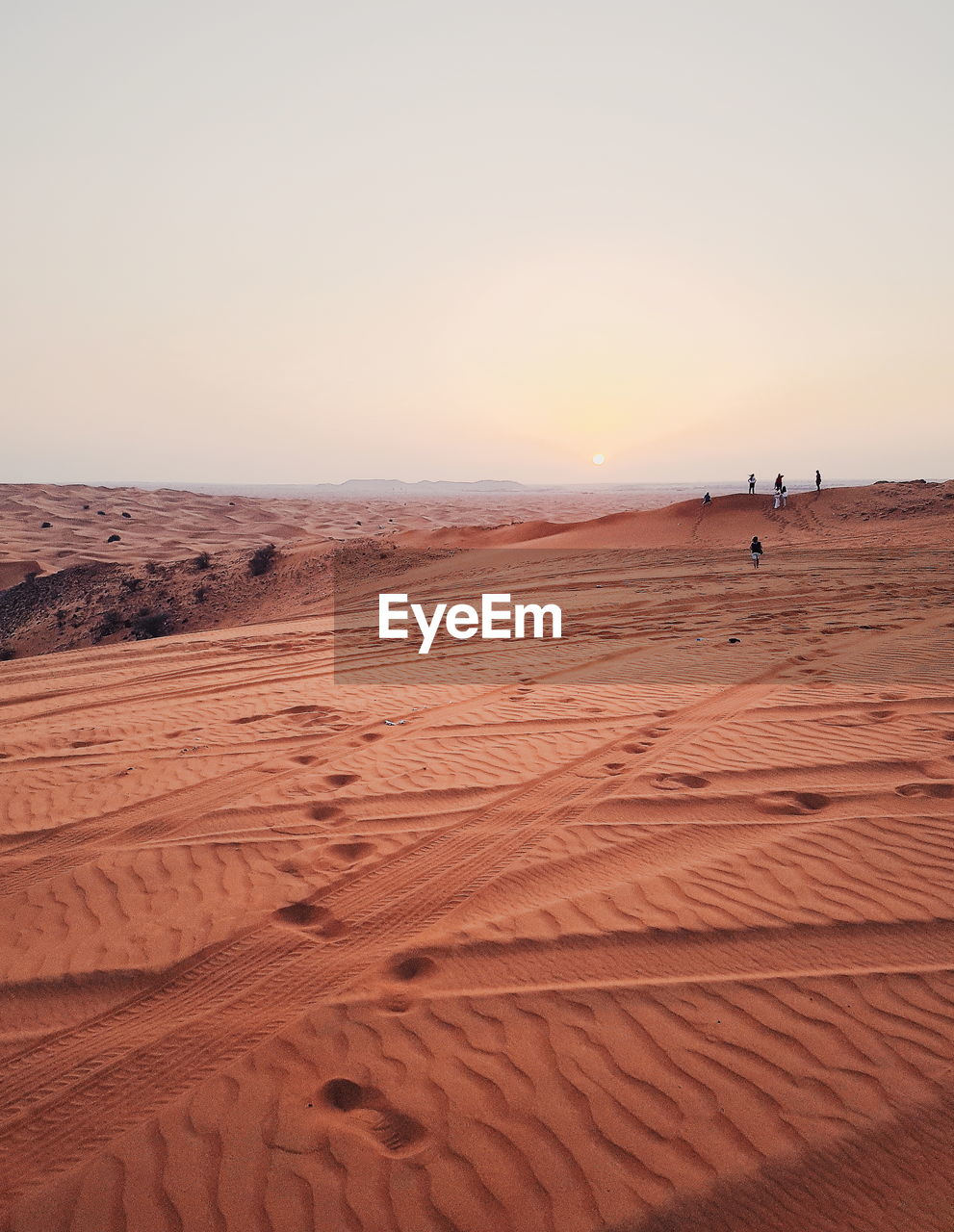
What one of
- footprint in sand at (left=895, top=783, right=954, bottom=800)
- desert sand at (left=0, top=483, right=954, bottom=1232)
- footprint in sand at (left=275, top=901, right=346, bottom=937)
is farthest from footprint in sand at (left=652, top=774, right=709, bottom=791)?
footprint in sand at (left=275, top=901, right=346, bottom=937)

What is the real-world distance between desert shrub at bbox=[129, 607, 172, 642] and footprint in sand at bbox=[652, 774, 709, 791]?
1652cm

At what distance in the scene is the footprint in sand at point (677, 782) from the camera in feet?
16.7

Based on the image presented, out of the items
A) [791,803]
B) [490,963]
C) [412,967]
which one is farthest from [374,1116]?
[791,803]

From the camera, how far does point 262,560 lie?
23.0 meters

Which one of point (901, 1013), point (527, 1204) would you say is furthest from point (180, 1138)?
point (901, 1013)

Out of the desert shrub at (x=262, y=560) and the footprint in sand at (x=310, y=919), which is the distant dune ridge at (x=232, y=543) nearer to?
the desert shrub at (x=262, y=560)

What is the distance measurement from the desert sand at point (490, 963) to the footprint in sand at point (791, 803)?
4cm

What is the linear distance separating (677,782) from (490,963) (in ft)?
7.73

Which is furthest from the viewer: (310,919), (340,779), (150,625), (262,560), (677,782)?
(262,560)

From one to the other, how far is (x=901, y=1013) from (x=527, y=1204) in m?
1.71

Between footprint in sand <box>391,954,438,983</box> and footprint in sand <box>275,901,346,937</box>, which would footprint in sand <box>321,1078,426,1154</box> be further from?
footprint in sand <box>275,901,346,937</box>

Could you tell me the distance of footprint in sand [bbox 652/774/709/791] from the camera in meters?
5.08

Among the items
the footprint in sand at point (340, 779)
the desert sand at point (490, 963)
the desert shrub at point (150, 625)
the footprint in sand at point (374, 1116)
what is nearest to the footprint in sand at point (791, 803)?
the desert sand at point (490, 963)

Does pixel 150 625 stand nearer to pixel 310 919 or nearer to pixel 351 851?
pixel 351 851
